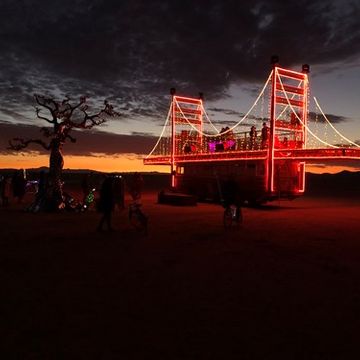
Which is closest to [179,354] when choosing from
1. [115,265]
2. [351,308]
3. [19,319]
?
[19,319]

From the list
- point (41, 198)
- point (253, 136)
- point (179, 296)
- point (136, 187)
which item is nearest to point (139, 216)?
point (136, 187)

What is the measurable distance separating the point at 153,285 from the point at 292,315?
102 inches

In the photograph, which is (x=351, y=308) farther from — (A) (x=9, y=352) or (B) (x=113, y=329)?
(A) (x=9, y=352)

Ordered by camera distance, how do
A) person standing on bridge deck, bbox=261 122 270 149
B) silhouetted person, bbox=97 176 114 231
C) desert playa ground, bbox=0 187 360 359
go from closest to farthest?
desert playa ground, bbox=0 187 360 359
silhouetted person, bbox=97 176 114 231
person standing on bridge deck, bbox=261 122 270 149

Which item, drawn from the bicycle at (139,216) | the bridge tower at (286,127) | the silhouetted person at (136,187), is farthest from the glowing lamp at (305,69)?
the bicycle at (139,216)

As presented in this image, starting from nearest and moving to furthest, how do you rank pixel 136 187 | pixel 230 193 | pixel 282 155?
pixel 230 193 → pixel 136 187 → pixel 282 155

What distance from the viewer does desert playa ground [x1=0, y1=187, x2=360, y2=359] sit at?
18.2ft

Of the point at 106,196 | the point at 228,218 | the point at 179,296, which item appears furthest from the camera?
the point at 228,218

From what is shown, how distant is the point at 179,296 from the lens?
7.72m

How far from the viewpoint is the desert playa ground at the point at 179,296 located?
18.2ft

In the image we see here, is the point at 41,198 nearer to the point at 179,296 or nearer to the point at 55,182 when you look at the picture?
the point at 55,182

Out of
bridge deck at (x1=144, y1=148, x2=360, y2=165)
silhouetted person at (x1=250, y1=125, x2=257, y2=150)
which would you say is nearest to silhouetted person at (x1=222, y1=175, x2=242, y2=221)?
bridge deck at (x1=144, y1=148, x2=360, y2=165)

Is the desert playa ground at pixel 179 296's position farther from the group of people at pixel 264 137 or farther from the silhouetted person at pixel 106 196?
the group of people at pixel 264 137

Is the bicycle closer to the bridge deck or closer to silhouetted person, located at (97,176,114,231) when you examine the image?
silhouetted person, located at (97,176,114,231)
